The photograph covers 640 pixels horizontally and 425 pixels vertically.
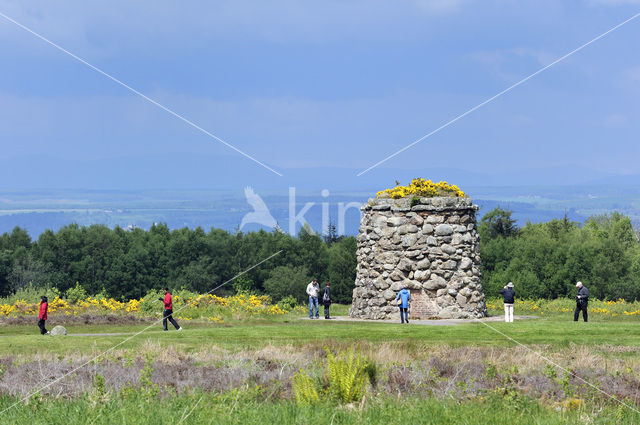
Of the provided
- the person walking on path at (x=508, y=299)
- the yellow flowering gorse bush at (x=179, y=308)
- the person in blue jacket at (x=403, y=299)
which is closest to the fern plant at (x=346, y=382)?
the person in blue jacket at (x=403, y=299)

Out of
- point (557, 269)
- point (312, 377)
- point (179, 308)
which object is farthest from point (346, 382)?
point (557, 269)

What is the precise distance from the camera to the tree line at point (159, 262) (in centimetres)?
4962

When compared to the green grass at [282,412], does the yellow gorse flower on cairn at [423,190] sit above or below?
above

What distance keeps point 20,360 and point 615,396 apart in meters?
10.4

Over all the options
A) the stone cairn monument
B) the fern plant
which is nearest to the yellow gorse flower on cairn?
the stone cairn monument

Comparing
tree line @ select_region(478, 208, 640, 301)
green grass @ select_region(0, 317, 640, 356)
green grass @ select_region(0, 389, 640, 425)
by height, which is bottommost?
green grass @ select_region(0, 389, 640, 425)

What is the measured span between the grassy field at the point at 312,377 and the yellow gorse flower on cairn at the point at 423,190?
466 inches

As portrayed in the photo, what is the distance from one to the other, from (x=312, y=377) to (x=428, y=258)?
18.1 metres

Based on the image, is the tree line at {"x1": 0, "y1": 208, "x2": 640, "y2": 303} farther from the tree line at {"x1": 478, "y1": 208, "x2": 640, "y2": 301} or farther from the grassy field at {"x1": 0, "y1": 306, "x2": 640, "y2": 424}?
the grassy field at {"x1": 0, "y1": 306, "x2": 640, "y2": 424}

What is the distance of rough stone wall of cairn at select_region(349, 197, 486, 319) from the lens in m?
29.6

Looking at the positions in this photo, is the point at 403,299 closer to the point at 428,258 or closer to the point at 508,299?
the point at 428,258

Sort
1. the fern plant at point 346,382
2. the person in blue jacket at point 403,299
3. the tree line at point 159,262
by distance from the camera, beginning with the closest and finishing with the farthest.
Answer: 1. the fern plant at point 346,382
2. the person in blue jacket at point 403,299
3. the tree line at point 159,262

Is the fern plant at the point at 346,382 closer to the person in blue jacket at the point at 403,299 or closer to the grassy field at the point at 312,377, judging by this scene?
the grassy field at the point at 312,377

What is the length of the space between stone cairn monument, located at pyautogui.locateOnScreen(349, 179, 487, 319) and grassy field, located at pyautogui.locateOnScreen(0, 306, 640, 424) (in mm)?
10156
